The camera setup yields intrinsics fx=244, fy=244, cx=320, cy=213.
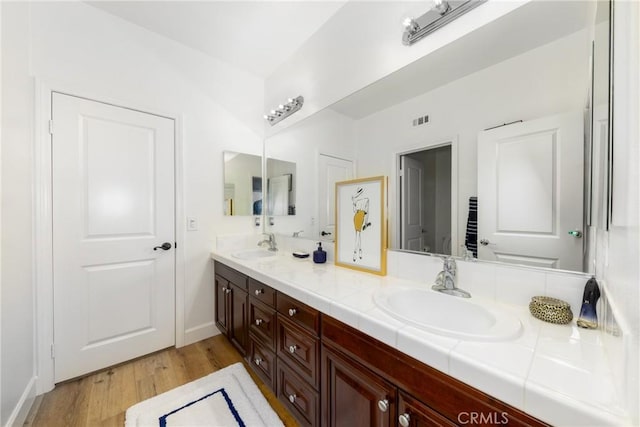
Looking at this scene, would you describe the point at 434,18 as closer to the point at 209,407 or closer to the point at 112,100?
the point at 112,100

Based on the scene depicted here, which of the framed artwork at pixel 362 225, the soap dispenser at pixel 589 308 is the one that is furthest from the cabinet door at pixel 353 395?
the soap dispenser at pixel 589 308

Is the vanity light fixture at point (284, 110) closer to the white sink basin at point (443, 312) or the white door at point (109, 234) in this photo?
the white door at point (109, 234)

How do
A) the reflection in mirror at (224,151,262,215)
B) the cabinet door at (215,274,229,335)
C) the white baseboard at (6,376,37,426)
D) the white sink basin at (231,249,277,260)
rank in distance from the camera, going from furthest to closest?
the reflection in mirror at (224,151,262,215) < the white sink basin at (231,249,277,260) < the cabinet door at (215,274,229,335) < the white baseboard at (6,376,37,426)

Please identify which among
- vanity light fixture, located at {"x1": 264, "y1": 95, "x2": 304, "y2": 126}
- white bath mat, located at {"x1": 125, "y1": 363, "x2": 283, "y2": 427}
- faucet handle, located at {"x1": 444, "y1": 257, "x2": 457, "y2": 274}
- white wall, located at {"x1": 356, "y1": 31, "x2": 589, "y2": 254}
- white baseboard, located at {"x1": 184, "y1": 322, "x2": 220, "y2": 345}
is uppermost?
vanity light fixture, located at {"x1": 264, "y1": 95, "x2": 304, "y2": 126}

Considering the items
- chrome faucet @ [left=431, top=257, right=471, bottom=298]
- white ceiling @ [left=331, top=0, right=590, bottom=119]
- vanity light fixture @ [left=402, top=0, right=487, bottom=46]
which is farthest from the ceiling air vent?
chrome faucet @ [left=431, top=257, right=471, bottom=298]

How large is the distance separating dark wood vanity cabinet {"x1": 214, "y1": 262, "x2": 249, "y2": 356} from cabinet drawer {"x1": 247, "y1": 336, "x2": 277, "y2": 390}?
0.28 ft

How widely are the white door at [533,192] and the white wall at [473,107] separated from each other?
59mm

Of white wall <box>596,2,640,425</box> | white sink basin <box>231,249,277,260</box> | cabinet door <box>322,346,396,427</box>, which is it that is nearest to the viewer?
white wall <box>596,2,640,425</box>

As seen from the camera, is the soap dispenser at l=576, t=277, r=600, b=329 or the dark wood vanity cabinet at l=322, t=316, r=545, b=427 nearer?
the dark wood vanity cabinet at l=322, t=316, r=545, b=427

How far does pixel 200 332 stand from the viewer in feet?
7.34

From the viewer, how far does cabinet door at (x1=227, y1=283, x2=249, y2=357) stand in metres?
1.77

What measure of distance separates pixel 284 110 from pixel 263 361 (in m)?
2.08

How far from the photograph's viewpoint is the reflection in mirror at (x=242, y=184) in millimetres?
2398

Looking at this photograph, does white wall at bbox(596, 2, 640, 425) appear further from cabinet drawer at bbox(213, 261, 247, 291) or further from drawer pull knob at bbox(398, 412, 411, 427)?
cabinet drawer at bbox(213, 261, 247, 291)
